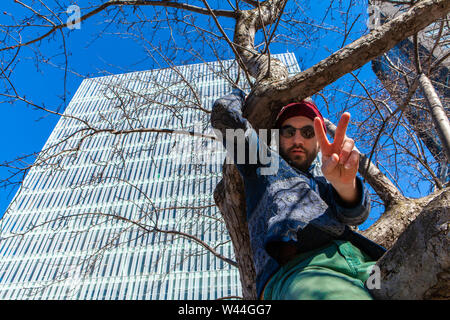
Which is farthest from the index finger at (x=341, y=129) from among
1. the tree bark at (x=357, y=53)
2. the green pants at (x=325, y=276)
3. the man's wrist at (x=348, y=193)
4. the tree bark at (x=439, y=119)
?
the tree bark at (x=439, y=119)

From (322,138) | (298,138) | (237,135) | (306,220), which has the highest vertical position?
(298,138)

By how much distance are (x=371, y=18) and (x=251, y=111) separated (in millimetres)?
1827

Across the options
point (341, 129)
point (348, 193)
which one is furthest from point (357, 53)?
point (348, 193)

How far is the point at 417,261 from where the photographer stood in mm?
830

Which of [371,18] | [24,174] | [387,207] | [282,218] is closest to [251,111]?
[282,218]

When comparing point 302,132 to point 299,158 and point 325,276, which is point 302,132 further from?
point 325,276

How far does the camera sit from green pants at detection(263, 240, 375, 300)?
98 centimetres

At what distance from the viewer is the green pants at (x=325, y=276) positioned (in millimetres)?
979

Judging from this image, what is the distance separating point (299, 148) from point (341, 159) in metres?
0.56

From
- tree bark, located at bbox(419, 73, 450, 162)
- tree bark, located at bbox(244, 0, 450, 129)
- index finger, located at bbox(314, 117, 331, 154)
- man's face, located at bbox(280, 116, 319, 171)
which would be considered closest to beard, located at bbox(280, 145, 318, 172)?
man's face, located at bbox(280, 116, 319, 171)

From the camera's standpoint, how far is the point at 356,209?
1.36m
